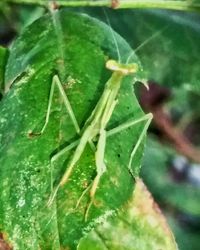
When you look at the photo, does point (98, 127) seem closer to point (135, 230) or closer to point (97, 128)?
point (97, 128)

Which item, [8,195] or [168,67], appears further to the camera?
[168,67]

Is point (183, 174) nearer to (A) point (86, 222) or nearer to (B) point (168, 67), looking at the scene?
(B) point (168, 67)

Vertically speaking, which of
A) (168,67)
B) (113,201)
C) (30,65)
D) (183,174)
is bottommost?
(183,174)

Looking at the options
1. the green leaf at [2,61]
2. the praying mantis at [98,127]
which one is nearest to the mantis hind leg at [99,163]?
the praying mantis at [98,127]

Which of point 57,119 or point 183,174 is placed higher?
point 57,119

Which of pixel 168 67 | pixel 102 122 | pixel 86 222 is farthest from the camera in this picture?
pixel 168 67

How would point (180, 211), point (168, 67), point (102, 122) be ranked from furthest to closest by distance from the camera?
point (180, 211) < point (168, 67) < point (102, 122)

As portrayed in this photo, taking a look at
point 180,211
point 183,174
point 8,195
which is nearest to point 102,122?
point 8,195

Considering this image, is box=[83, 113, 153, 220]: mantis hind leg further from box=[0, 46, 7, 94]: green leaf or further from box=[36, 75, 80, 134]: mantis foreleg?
box=[0, 46, 7, 94]: green leaf
